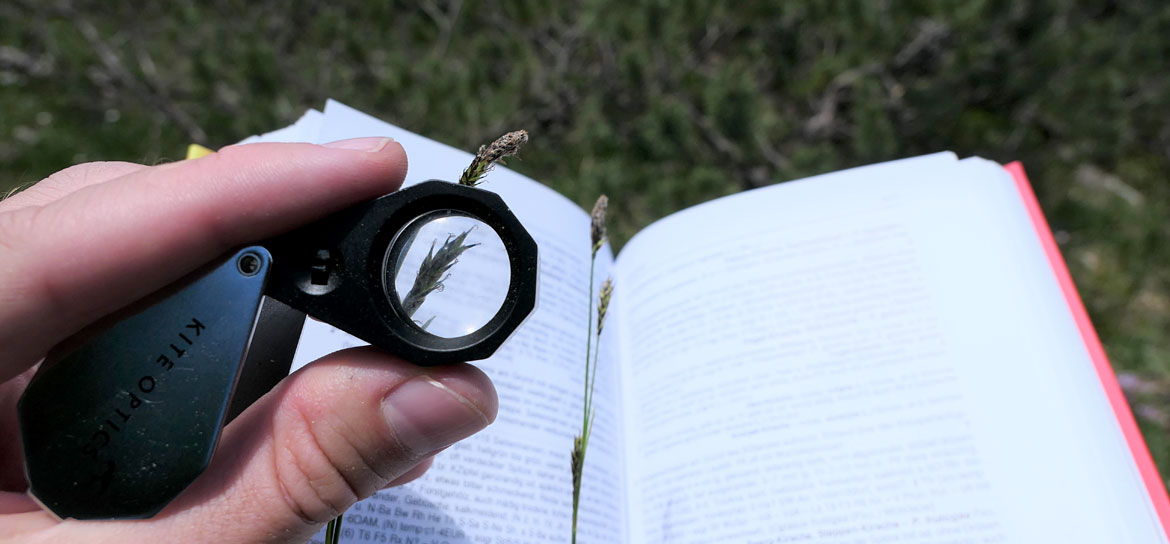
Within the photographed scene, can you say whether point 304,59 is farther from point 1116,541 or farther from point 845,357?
point 1116,541

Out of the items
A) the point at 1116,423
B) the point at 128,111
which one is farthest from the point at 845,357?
the point at 128,111

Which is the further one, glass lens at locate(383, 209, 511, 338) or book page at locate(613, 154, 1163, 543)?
book page at locate(613, 154, 1163, 543)

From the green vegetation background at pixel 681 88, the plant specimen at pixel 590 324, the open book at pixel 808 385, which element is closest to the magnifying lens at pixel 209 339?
the plant specimen at pixel 590 324

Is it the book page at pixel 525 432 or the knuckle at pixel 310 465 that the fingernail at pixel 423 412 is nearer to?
the knuckle at pixel 310 465

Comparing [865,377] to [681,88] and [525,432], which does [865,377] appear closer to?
[525,432]

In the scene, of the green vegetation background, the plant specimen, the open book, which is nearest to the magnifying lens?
the plant specimen

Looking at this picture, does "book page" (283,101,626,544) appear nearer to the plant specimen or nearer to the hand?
the plant specimen
